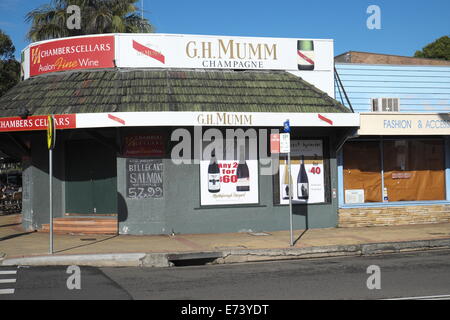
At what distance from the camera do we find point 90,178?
15.3 m

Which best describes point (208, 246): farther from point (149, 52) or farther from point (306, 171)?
point (149, 52)

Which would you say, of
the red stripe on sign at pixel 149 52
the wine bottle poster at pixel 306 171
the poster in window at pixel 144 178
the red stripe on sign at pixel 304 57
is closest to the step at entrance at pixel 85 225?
the poster in window at pixel 144 178

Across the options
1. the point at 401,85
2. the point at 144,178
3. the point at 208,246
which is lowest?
the point at 208,246

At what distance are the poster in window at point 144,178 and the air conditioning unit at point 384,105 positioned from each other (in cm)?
713

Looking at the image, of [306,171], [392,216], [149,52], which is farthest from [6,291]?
[392,216]

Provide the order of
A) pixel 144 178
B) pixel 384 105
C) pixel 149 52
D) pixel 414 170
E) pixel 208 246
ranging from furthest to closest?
pixel 414 170 → pixel 384 105 → pixel 149 52 → pixel 144 178 → pixel 208 246

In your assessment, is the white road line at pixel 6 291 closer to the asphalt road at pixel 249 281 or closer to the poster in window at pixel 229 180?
the asphalt road at pixel 249 281

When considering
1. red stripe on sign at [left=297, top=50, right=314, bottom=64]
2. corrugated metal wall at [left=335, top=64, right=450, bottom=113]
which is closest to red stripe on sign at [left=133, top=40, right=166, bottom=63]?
red stripe on sign at [left=297, top=50, right=314, bottom=64]

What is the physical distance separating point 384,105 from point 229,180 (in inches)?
226

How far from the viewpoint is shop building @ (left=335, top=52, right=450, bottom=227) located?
15.9m

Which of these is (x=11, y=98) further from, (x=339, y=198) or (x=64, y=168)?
(x=339, y=198)

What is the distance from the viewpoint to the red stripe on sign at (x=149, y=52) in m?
14.8

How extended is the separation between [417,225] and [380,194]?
58.3 inches

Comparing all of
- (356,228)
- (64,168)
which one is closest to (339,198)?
(356,228)
